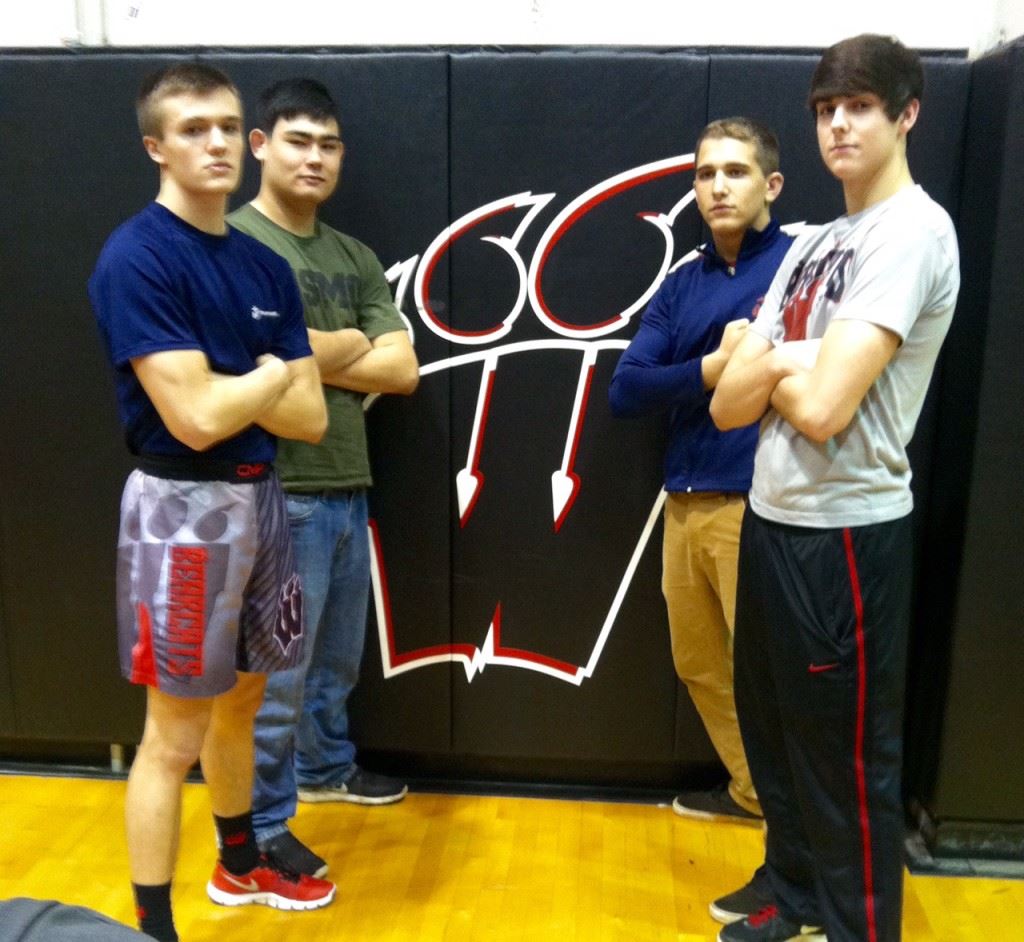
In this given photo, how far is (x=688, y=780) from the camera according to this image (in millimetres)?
2680

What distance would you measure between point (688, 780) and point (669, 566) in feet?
2.24

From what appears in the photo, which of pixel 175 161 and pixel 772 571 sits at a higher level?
pixel 175 161

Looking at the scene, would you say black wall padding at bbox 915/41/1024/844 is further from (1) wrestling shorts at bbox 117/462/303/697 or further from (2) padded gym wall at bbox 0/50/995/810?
(1) wrestling shorts at bbox 117/462/303/697

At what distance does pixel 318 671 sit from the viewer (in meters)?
2.50

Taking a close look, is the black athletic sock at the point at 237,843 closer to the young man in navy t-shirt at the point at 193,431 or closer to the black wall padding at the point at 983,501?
the young man in navy t-shirt at the point at 193,431

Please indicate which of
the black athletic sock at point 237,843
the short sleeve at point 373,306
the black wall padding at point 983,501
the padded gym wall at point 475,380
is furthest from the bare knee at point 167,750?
the black wall padding at point 983,501

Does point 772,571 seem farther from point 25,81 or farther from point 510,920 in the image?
point 25,81

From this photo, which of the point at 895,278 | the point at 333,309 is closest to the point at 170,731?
the point at 333,309

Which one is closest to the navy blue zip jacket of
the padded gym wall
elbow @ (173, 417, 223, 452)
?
the padded gym wall

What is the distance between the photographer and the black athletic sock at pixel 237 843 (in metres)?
2.12

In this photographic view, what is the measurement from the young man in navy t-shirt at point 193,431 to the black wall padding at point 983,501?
1.48 m

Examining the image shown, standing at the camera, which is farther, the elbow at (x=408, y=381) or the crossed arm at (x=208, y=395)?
the elbow at (x=408, y=381)

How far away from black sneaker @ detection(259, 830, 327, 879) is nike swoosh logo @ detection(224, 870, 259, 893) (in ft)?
0.23

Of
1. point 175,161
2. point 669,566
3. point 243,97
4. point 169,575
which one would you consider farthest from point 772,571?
point 243,97
